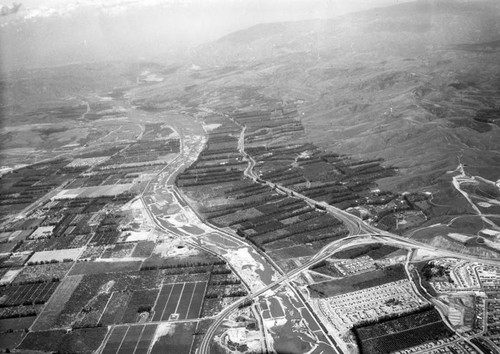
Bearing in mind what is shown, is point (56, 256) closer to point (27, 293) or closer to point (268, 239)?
point (27, 293)

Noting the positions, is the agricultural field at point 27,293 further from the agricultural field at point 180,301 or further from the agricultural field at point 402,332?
the agricultural field at point 402,332

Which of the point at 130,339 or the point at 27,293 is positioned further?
the point at 27,293

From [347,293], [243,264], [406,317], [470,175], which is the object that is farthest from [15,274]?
[470,175]

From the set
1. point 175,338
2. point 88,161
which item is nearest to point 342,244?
point 175,338

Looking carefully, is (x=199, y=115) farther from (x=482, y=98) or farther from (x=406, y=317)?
(x=406, y=317)

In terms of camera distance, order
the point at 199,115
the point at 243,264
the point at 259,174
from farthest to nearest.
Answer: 1. the point at 199,115
2. the point at 259,174
3. the point at 243,264

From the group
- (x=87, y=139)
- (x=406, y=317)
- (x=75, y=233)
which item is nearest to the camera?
(x=406, y=317)
